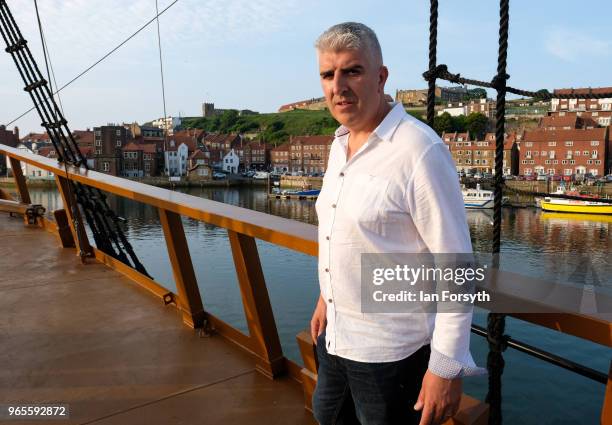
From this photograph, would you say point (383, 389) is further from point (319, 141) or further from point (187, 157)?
point (319, 141)

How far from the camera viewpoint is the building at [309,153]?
70.8 metres

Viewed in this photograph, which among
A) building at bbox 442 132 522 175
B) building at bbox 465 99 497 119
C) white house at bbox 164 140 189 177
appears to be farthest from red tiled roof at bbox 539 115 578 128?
white house at bbox 164 140 189 177

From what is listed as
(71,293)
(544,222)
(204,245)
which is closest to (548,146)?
(544,222)

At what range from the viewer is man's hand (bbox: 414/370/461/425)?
942mm

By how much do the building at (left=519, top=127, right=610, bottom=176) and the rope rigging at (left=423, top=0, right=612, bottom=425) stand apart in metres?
53.4

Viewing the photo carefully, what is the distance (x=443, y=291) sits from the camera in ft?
3.06

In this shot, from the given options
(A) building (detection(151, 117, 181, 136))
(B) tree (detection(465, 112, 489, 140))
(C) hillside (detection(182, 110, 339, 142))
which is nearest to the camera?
(B) tree (detection(465, 112, 489, 140))

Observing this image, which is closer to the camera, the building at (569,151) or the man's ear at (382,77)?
the man's ear at (382,77)

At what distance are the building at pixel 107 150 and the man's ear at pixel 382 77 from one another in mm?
57298

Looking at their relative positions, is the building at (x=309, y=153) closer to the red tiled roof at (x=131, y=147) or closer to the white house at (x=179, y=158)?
the white house at (x=179, y=158)

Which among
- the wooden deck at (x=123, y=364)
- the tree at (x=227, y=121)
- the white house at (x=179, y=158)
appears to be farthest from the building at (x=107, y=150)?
the wooden deck at (x=123, y=364)

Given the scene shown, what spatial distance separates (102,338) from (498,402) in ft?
5.92

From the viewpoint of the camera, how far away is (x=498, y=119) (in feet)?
5.03

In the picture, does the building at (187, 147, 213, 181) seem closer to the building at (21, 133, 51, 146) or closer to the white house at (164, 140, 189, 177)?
the white house at (164, 140, 189, 177)
